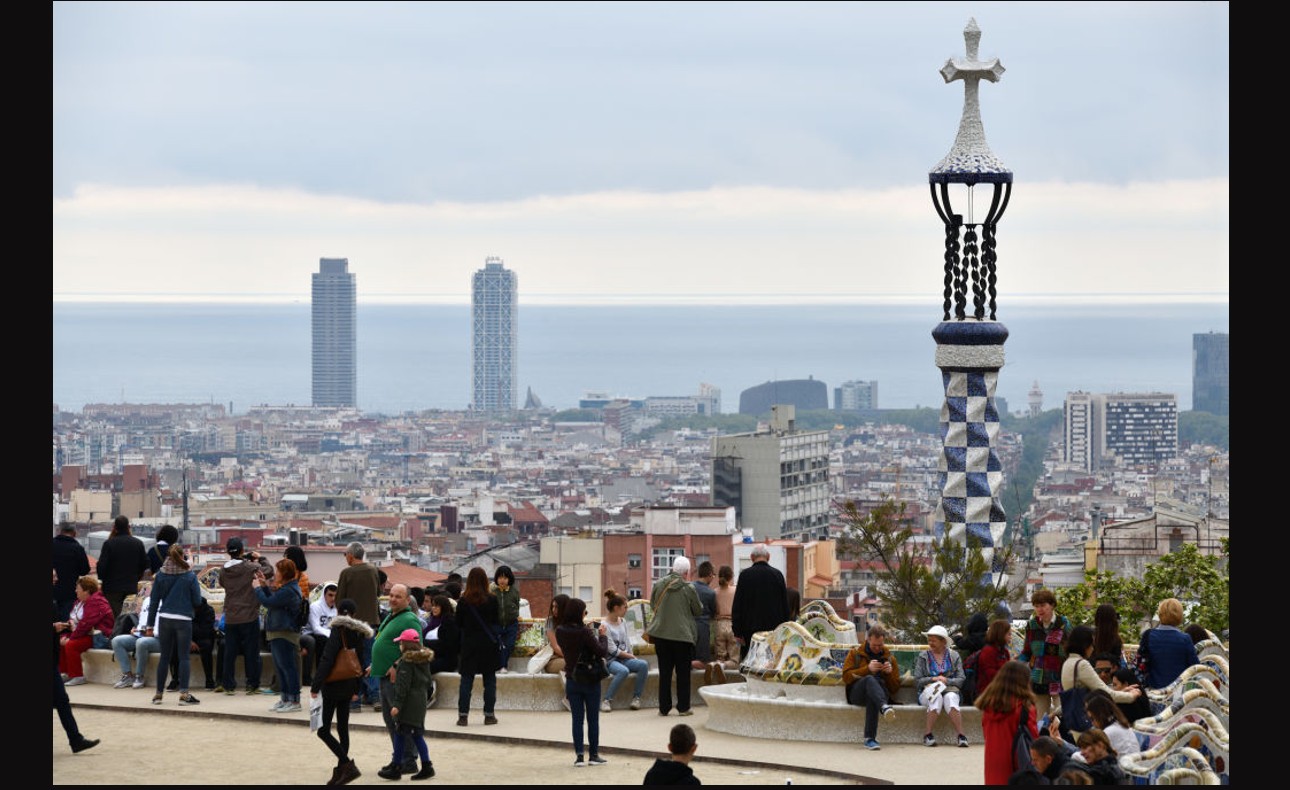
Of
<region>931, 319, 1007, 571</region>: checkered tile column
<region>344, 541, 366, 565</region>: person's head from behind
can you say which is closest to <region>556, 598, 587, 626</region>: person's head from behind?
<region>344, 541, 366, 565</region>: person's head from behind

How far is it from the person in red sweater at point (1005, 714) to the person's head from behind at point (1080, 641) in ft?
3.13

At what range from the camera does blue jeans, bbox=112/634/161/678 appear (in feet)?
49.3

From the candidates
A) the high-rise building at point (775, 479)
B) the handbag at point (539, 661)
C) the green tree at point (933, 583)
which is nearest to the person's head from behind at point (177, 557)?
the handbag at point (539, 661)

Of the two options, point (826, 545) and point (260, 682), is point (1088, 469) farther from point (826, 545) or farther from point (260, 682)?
point (260, 682)

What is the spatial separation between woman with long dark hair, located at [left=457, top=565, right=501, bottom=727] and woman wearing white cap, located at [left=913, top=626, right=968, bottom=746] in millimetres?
2493

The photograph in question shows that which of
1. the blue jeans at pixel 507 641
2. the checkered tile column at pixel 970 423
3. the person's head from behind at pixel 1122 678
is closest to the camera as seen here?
the person's head from behind at pixel 1122 678

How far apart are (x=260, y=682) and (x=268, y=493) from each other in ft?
421

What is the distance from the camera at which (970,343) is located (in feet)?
57.8

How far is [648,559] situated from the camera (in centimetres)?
6538

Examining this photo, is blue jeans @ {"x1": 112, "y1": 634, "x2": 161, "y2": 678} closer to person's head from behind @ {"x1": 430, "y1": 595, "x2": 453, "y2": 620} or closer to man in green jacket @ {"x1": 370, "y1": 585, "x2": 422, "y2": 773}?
person's head from behind @ {"x1": 430, "y1": 595, "x2": 453, "y2": 620}

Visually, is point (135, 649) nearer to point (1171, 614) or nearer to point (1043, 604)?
point (1043, 604)

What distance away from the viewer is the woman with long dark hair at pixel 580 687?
12.4 m

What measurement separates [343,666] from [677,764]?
8.75 ft

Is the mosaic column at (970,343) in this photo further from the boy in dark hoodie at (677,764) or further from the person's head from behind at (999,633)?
the boy in dark hoodie at (677,764)
